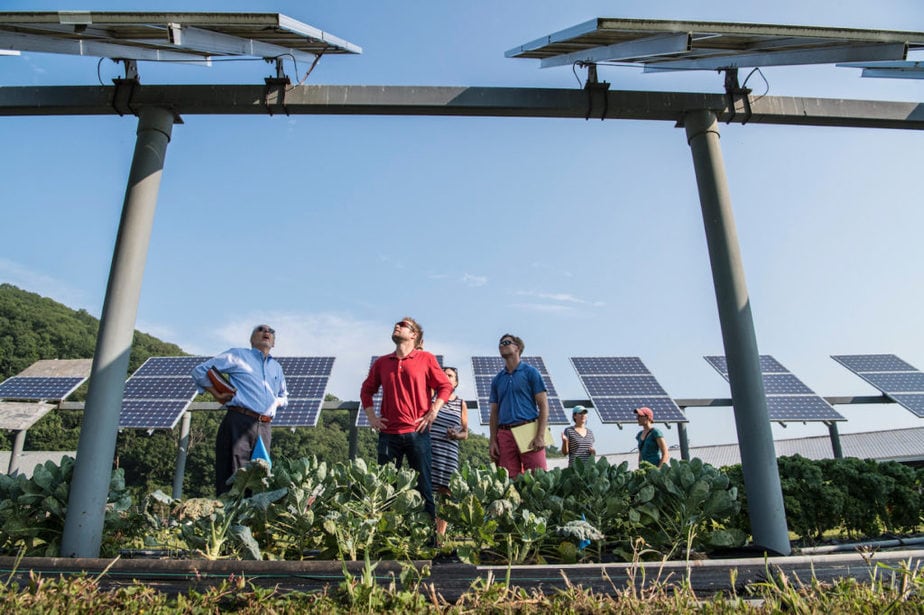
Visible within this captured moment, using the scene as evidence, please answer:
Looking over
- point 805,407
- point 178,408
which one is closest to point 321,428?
point 178,408

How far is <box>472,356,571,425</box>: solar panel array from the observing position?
9841 mm

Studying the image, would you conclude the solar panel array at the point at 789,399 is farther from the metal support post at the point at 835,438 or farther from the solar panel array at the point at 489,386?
the solar panel array at the point at 489,386

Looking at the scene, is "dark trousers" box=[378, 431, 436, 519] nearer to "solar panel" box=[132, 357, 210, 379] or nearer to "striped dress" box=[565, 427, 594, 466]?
"striped dress" box=[565, 427, 594, 466]

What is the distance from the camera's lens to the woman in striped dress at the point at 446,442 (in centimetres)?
Result: 532

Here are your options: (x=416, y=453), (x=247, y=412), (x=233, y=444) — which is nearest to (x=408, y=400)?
(x=416, y=453)

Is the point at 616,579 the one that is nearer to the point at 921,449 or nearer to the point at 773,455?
the point at 773,455

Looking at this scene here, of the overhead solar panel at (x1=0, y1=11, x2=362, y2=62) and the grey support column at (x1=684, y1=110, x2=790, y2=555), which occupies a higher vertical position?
the overhead solar panel at (x1=0, y1=11, x2=362, y2=62)

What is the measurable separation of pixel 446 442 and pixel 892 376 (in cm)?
1141

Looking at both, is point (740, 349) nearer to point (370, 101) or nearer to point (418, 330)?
point (418, 330)

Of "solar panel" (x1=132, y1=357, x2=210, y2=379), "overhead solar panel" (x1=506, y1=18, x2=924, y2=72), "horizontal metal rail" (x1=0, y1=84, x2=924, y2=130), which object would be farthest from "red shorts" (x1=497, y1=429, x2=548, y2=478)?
"solar panel" (x1=132, y1=357, x2=210, y2=379)

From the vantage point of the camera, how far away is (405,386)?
15.6 feet

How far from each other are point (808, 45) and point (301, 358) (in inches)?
433

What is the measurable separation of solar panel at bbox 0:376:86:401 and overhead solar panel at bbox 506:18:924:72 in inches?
418

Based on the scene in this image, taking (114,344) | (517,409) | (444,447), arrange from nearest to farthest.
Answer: (114,344)
(517,409)
(444,447)
